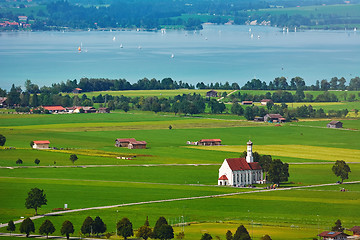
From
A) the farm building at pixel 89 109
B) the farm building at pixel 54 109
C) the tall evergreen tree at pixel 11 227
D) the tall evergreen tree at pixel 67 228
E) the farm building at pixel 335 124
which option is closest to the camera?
the tall evergreen tree at pixel 67 228

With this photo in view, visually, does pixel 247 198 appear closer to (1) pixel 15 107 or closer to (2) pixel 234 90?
(1) pixel 15 107

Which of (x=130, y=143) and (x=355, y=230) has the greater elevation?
(x=130, y=143)

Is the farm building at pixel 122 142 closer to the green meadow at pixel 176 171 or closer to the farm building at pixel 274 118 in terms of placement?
the green meadow at pixel 176 171

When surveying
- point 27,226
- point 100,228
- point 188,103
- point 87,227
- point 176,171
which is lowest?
point 100,228

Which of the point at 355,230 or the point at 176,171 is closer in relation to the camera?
the point at 355,230

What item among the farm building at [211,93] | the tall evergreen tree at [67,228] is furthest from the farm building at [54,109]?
the tall evergreen tree at [67,228]

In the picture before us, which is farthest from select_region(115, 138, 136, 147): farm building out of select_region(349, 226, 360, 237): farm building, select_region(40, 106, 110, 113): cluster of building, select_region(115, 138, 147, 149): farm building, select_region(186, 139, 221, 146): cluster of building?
select_region(349, 226, 360, 237): farm building

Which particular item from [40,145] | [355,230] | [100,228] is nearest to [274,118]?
[40,145]

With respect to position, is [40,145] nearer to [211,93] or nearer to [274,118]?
[274,118]
